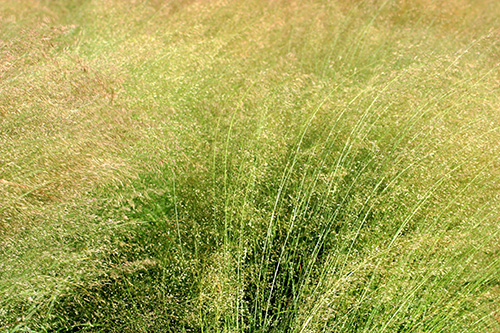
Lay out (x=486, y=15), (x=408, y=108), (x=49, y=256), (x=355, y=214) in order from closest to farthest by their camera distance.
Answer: (x=49, y=256), (x=355, y=214), (x=408, y=108), (x=486, y=15)

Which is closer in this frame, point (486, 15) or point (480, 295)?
point (480, 295)

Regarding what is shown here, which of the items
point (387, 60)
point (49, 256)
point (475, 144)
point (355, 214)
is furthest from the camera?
point (387, 60)

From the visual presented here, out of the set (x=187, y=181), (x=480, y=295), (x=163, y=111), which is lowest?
(x=480, y=295)

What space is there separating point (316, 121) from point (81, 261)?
914 millimetres

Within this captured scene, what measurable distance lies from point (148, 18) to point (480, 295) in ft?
7.97

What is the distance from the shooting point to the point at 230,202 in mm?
1514

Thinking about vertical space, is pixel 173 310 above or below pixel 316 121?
below

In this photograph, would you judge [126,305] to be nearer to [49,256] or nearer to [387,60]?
[49,256]

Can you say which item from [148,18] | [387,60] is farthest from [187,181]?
[148,18]

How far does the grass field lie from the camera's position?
4.21 ft

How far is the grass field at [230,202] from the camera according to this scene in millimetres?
1284

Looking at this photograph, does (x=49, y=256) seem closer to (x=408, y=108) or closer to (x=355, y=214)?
(x=355, y=214)

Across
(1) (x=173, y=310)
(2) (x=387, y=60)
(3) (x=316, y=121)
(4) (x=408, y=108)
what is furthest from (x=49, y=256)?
(2) (x=387, y=60)

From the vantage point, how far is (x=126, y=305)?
1.36 meters
